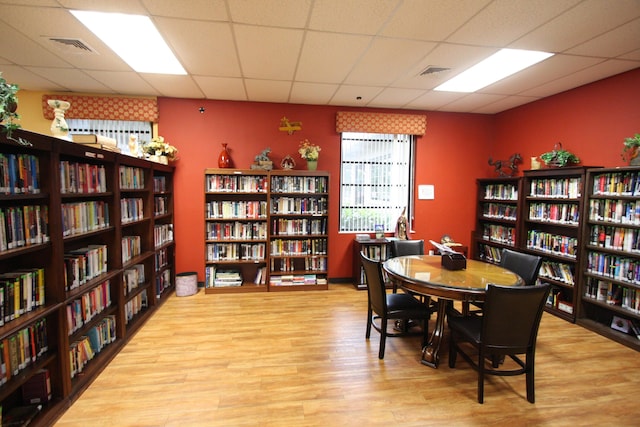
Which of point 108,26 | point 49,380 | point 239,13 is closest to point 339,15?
point 239,13

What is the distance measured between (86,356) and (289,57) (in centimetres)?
327

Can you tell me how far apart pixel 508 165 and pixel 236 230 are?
4.44 m

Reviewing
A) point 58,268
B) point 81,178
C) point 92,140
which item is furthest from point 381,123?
point 58,268

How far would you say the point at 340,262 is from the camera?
16.9 feet

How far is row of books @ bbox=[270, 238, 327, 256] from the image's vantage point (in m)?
4.71

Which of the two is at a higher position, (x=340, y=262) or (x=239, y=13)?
(x=239, y=13)

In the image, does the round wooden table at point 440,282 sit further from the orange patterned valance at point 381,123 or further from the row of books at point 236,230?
the orange patterned valance at point 381,123

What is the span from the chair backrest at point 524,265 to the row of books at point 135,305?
13.5ft

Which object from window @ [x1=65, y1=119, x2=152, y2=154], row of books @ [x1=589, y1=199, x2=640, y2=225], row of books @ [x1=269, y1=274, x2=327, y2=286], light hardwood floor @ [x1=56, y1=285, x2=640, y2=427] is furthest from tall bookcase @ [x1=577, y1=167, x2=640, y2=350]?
window @ [x1=65, y1=119, x2=152, y2=154]

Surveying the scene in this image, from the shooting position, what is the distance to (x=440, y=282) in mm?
2531

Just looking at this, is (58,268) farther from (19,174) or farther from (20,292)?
(19,174)

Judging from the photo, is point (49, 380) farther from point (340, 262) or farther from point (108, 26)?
point (340, 262)

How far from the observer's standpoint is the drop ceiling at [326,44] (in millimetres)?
2238

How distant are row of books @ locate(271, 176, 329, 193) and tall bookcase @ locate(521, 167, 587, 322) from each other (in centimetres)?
293
